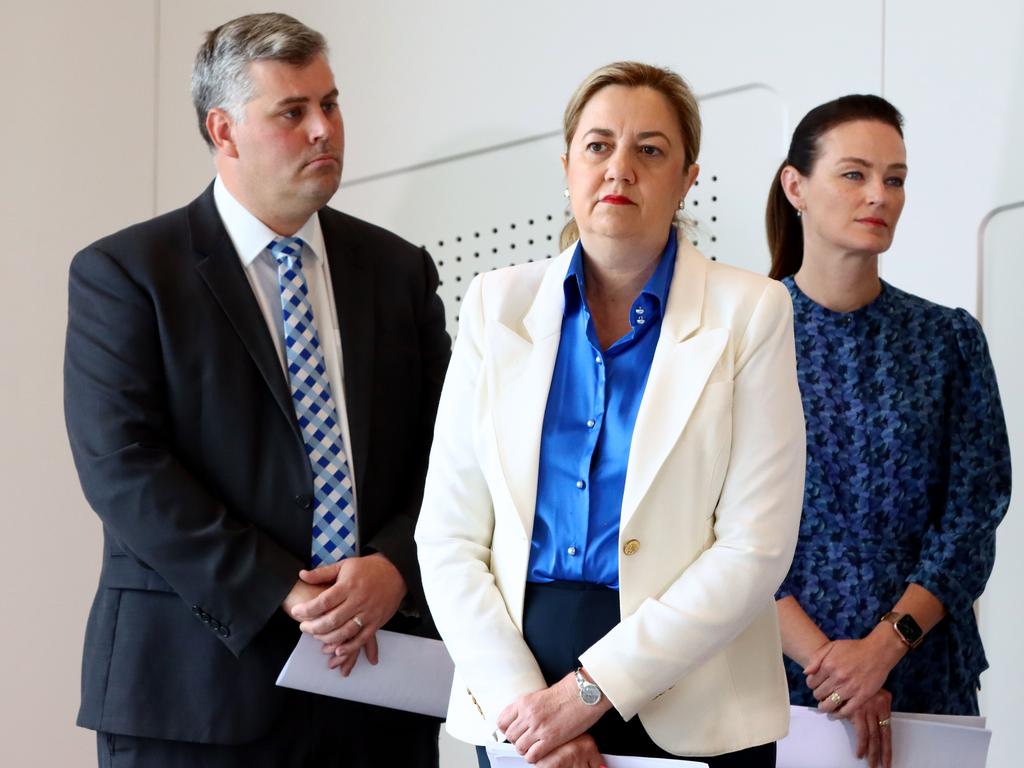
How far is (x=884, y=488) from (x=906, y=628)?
258 millimetres

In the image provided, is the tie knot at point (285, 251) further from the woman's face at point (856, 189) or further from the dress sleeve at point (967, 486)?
the dress sleeve at point (967, 486)

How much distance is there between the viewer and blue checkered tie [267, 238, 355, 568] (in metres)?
2.48

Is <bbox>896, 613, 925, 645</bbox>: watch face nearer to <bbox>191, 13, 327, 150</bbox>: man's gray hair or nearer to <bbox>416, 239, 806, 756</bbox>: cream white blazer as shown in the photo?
<bbox>416, 239, 806, 756</bbox>: cream white blazer

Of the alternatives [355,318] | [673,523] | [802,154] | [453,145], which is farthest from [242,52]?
[453,145]

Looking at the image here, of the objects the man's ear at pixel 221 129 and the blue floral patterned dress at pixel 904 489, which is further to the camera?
the man's ear at pixel 221 129

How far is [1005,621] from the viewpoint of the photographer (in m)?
3.19

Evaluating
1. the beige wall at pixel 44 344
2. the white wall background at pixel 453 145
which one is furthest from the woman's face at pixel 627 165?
the beige wall at pixel 44 344

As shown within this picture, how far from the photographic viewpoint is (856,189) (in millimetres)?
2719

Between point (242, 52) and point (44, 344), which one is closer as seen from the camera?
point (242, 52)

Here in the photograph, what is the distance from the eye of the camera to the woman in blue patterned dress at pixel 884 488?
2.49 metres

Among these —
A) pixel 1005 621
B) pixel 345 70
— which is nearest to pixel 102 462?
pixel 1005 621

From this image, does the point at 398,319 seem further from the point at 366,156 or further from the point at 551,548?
the point at 366,156

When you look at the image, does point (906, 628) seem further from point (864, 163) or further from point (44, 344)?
point (44, 344)

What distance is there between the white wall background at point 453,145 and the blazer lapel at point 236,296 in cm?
152
